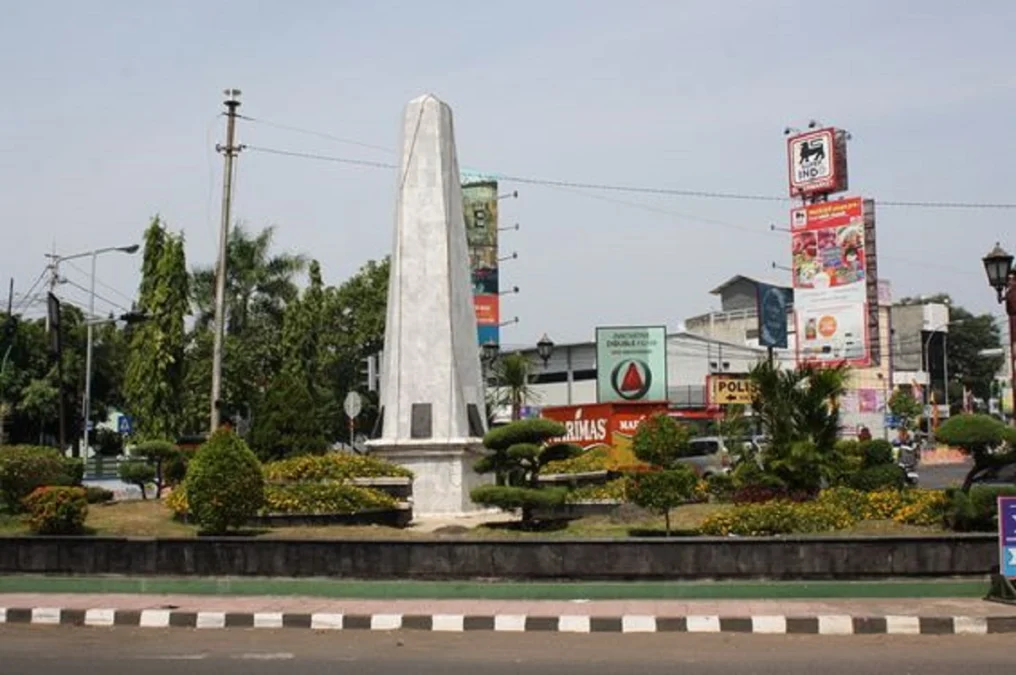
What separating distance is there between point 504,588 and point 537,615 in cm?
141

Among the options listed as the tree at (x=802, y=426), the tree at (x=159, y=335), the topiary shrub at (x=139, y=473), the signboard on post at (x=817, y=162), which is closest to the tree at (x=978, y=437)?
the tree at (x=802, y=426)

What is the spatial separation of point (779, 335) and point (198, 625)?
43.7m

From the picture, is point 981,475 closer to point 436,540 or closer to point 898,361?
point 436,540

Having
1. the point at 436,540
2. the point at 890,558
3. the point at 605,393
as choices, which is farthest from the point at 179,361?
the point at 890,558

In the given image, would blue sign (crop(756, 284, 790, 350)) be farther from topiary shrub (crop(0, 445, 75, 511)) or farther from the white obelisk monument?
topiary shrub (crop(0, 445, 75, 511))

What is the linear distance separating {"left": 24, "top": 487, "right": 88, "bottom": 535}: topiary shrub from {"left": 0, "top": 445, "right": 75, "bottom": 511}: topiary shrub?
7.64 ft

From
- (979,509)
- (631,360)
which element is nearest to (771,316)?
(631,360)

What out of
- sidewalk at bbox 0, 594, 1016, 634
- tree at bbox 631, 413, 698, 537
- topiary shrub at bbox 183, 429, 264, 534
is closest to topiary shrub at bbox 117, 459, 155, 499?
topiary shrub at bbox 183, 429, 264, 534

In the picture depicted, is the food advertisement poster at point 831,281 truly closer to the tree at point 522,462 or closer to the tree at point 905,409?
the tree at point 905,409

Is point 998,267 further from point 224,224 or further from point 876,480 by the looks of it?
point 224,224

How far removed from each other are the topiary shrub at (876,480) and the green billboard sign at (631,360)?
25220mm

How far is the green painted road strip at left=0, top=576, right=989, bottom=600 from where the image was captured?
38.5ft

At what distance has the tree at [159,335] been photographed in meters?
41.0

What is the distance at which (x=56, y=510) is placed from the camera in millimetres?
14477
